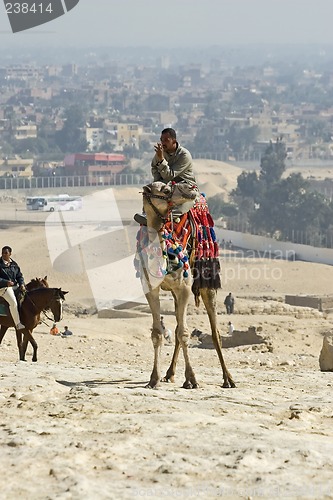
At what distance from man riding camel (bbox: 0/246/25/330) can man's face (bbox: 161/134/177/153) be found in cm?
332

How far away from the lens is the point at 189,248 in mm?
10375

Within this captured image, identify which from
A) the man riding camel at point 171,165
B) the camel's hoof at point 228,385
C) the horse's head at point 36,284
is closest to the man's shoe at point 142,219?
the man riding camel at point 171,165

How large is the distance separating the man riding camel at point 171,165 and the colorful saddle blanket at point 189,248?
0.16m

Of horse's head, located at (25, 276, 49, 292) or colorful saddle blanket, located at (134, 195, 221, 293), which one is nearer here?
colorful saddle blanket, located at (134, 195, 221, 293)

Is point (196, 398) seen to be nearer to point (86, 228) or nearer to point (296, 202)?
point (86, 228)

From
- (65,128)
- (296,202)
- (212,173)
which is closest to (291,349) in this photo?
(296,202)

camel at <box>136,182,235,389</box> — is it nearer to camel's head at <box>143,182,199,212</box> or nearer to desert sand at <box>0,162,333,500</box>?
camel's head at <box>143,182,199,212</box>

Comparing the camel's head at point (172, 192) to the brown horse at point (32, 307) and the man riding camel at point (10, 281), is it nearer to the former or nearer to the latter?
the man riding camel at point (10, 281)

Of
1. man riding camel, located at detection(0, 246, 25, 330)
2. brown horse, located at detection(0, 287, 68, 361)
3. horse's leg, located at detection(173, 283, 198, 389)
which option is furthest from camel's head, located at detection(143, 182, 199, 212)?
brown horse, located at detection(0, 287, 68, 361)

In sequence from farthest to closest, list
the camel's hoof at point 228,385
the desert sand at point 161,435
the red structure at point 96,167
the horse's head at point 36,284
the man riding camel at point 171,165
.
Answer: the red structure at point 96,167 → the horse's head at point 36,284 → the camel's hoof at point 228,385 → the man riding camel at point 171,165 → the desert sand at point 161,435

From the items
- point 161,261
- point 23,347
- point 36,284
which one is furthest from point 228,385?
point 36,284

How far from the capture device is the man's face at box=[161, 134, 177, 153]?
10094 mm

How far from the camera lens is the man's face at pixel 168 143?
33.1 ft

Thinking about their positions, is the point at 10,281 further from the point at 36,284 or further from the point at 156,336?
the point at 156,336
